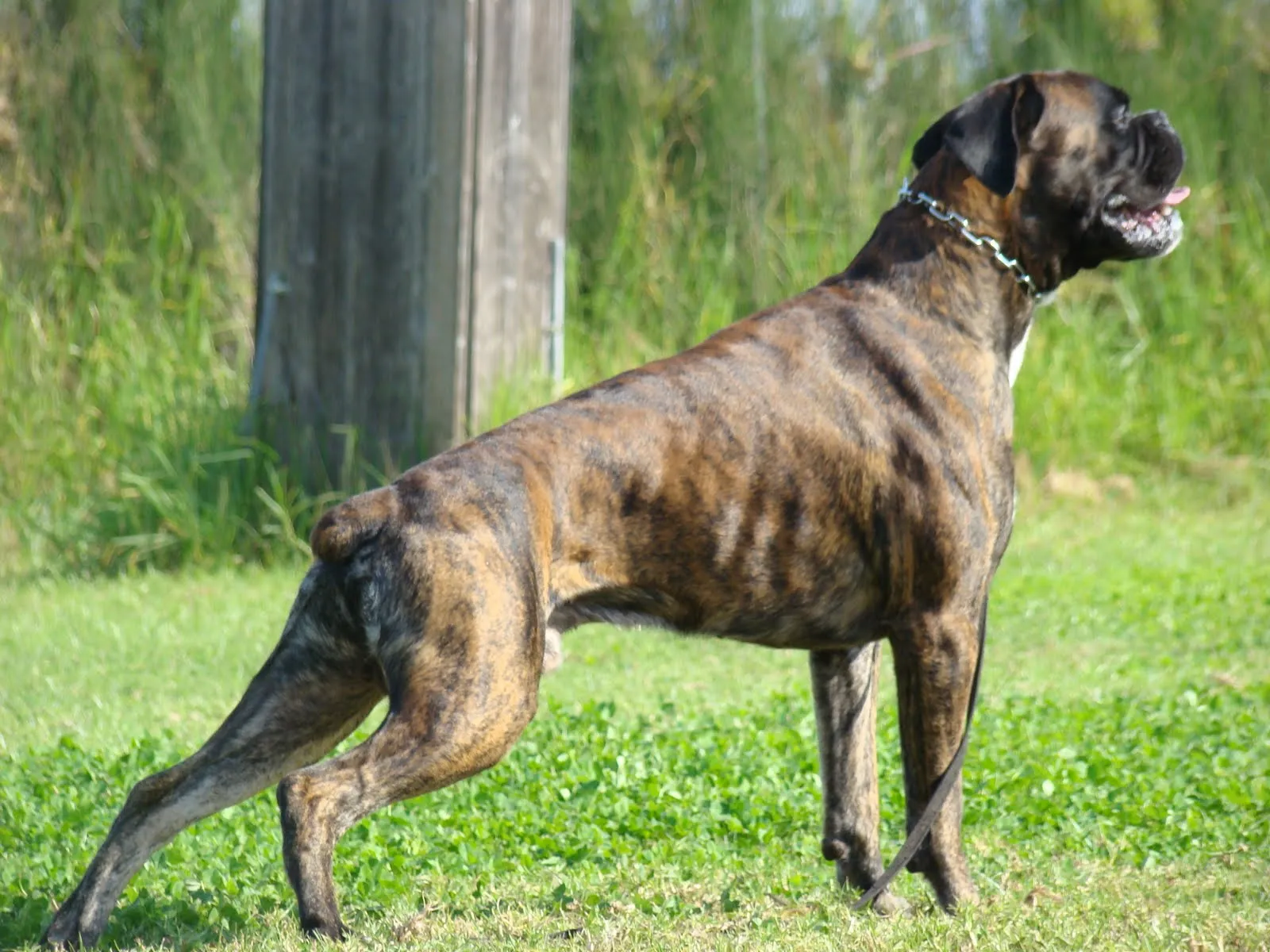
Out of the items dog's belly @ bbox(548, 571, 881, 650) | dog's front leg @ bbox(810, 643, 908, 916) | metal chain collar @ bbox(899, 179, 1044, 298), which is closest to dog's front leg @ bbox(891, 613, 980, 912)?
dog's belly @ bbox(548, 571, 881, 650)

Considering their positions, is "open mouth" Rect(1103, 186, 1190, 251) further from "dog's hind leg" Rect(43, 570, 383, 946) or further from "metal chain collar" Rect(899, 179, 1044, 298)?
"dog's hind leg" Rect(43, 570, 383, 946)

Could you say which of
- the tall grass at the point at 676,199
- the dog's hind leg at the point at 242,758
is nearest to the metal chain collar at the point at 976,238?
the dog's hind leg at the point at 242,758

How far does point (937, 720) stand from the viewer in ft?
14.9

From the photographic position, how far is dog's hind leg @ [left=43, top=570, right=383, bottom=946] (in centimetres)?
428

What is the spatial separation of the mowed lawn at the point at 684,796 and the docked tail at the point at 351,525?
3.20 ft

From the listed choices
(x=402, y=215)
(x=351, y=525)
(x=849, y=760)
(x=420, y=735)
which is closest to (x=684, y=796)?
(x=849, y=760)

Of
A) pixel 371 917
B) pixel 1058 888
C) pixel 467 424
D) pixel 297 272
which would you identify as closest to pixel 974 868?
pixel 1058 888

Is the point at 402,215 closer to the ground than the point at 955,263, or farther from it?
closer to the ground

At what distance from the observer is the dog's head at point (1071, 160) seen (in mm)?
4914

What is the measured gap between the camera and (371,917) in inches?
186

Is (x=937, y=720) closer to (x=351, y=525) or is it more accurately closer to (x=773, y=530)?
(x=773, y=530)

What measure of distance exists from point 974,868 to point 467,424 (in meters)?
4.63

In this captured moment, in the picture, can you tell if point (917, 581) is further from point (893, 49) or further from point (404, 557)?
point (893, 49)

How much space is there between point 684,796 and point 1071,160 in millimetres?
2419
